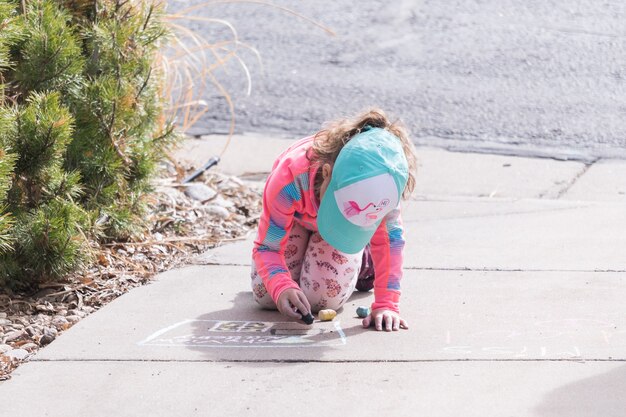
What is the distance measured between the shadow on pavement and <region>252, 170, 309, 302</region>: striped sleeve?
1.13 metres

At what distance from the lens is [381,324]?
148 inches

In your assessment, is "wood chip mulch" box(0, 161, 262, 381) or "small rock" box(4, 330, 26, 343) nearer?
"small rock" box(4, 330, 26, 343)

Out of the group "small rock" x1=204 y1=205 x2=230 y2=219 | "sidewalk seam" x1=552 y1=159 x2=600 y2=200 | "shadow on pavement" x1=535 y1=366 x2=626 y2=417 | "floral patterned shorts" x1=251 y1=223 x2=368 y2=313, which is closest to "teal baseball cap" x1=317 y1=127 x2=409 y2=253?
"floral patterned shorts" x1=251 y1=223 x2=368 y2=313

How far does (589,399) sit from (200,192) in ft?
9.80

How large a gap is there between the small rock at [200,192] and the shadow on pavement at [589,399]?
281 cm

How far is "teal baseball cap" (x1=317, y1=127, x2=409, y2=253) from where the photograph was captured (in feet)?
11.1

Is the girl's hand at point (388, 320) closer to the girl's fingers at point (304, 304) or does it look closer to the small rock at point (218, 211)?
the girl's fingers at point (304, 304)

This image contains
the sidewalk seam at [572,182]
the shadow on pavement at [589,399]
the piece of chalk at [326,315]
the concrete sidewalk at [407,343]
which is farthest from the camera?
the sidewalk seam at [572,182]

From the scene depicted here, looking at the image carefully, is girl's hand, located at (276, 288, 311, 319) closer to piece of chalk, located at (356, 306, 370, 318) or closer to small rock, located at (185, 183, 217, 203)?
piece of chalk, located at (356, 306, 370, 318)

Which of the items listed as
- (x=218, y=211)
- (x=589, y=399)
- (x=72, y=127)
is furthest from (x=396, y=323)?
(x=218, y=211)

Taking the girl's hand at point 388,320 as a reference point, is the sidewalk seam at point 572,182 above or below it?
above

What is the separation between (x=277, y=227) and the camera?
3793 millimetres

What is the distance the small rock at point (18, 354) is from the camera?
11.7ft

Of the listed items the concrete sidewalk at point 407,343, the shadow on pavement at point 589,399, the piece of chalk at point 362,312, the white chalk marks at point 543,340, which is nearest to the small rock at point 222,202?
the concrete sidewalk at point 407,343
